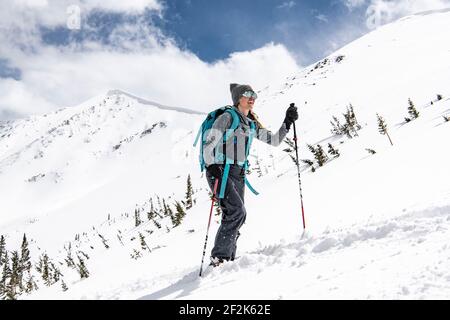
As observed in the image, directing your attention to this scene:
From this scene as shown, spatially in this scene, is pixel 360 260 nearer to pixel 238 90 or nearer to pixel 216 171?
pixel 216 171

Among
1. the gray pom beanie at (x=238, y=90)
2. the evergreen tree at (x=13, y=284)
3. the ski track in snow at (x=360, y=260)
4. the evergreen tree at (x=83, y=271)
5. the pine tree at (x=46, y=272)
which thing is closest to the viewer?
the ski track in snow at (x=360, y=260)

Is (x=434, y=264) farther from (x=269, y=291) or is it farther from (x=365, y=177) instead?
(x=365, y=177)

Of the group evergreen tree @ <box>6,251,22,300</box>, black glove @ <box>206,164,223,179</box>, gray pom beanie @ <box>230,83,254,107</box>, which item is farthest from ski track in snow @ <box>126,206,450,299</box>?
evergreen tree @ <box>6,251,22,300</box>

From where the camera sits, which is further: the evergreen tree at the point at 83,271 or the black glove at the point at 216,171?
the evergreen tree at the point at 83,271

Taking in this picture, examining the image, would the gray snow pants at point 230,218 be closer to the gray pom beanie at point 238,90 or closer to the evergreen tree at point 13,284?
the gray pom beanie at point 238,90

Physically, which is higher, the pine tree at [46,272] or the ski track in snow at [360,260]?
the ski track in snow at [360,260]

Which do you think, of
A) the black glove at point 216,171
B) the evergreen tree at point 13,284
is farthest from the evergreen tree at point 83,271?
the black glove at point 216,171

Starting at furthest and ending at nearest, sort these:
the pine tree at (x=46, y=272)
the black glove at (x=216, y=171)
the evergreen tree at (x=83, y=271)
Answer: the pine tree at (x=46, y=272), the evergreen tree at (x=83, y=271), the black glove at (x=216, y=171)

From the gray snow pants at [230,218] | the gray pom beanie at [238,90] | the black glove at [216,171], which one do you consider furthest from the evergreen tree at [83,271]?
the gray pom beanie at [238,90]

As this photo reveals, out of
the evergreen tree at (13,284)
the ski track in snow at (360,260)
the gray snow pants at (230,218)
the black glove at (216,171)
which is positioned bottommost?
the evergreen tree at (13,284)

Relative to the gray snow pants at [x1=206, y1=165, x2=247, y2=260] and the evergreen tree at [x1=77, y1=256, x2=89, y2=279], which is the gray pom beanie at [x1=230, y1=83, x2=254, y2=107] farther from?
the evergreen tree at [x1=77, y1=256, x2=89, y2=279]
